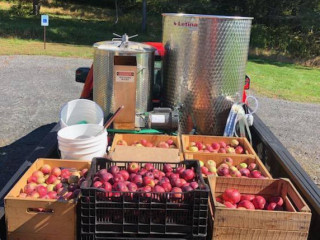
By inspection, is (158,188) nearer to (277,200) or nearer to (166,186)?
(166,186)

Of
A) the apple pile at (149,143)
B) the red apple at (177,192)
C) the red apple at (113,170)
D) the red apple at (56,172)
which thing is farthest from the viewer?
the apple pile at (149,143)

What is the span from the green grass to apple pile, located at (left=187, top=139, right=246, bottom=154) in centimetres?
846

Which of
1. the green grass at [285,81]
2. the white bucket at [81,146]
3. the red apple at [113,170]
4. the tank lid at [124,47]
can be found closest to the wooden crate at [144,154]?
the white bucket at [81,146]

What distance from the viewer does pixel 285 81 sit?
1414cm

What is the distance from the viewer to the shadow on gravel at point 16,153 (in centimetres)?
517

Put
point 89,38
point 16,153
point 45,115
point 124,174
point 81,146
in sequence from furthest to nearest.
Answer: point 89,38
point 45,115
point 16,153
point 81,146
point 124,174

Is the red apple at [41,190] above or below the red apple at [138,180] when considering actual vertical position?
below

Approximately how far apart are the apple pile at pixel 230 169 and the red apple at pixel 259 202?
0.38 meters

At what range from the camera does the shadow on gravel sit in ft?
17.0

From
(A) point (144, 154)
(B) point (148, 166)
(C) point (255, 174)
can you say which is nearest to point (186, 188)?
(B) point (148, 166)

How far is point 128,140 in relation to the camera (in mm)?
3295

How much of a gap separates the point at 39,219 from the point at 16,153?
4.10 meters

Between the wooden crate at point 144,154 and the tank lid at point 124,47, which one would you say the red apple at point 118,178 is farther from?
the tank lid at point 124,47

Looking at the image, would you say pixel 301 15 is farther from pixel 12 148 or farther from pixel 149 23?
Result: pixel 12 148
